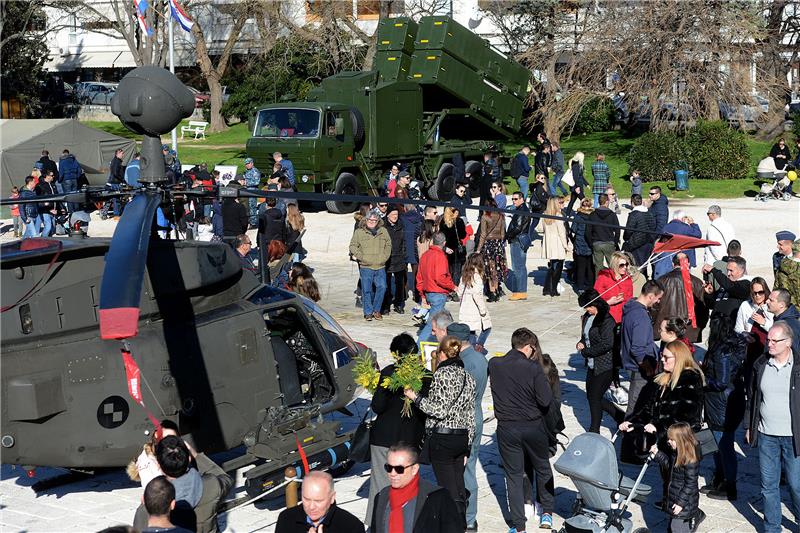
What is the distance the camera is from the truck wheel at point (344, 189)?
25.3m

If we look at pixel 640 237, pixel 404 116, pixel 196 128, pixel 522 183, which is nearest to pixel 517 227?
pixel 640 237

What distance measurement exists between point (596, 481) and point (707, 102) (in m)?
25.5

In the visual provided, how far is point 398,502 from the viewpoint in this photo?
582 centimetres

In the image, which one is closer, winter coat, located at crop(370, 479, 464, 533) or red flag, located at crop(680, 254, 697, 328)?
winter coat, located at crop(370, 479, 464, 533)

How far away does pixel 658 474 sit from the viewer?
9609mm

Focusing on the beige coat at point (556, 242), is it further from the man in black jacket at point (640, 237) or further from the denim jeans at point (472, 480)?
the denim jeans at point (472, 480)

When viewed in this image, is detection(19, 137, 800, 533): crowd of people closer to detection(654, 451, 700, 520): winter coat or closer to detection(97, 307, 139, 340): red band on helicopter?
detection(654, 451, 700, 520): winter coat

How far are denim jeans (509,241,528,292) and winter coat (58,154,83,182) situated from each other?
1343cm

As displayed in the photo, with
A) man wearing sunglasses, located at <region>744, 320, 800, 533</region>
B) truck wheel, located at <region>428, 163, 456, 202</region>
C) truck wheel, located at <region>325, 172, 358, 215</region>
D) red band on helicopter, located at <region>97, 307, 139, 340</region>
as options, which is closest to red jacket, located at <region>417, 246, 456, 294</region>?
man wearing sunglasses, located at <region>744, 320, 800, 533</region>

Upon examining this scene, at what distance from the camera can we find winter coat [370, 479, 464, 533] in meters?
5.76

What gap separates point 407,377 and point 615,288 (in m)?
4.31

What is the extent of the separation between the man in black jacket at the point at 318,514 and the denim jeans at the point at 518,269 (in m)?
11.9

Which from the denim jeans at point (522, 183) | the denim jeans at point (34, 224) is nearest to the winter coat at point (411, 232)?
the denim jeans at point (522, 183)

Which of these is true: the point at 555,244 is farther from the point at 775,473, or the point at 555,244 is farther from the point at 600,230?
the point at 775,473
